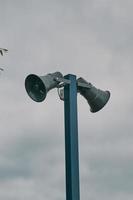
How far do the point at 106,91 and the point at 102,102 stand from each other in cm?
28

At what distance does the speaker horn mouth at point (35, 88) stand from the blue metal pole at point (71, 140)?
634 millimetres

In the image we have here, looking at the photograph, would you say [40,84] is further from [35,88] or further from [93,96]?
[93,96]

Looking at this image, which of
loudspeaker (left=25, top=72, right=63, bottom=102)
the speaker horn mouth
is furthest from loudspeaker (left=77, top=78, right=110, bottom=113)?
the speaker horn mouth

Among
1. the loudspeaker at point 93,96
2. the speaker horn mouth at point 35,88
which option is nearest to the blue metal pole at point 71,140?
the loudspeaker at point 93,96

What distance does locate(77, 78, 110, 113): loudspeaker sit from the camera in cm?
1578

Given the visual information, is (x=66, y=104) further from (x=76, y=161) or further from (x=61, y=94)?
(x=76, y=161)

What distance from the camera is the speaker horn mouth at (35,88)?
1498 centimetres

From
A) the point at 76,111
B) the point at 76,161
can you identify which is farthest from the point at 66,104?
the point at 76,161

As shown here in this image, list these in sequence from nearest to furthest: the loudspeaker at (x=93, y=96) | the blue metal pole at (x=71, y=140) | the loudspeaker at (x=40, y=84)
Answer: the blue metal pole at (x=71, y=140) < the loudspeaker at (x=40, y=84) < the loudspeaker at (x=93, y=96)

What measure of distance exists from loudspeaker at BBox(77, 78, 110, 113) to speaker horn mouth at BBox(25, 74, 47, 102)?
1.01 meters

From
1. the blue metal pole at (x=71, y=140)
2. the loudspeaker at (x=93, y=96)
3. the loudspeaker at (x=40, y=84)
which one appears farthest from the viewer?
the loudspeaker at (x=93, y=96)

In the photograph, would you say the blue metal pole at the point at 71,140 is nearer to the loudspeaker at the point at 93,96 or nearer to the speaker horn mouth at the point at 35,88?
the loudspeaker at the point at 93,96

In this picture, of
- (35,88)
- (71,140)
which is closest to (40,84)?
(35,88)

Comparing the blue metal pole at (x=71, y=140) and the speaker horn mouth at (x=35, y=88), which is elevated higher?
the speaker horn mouth at (x=35, y=88)
